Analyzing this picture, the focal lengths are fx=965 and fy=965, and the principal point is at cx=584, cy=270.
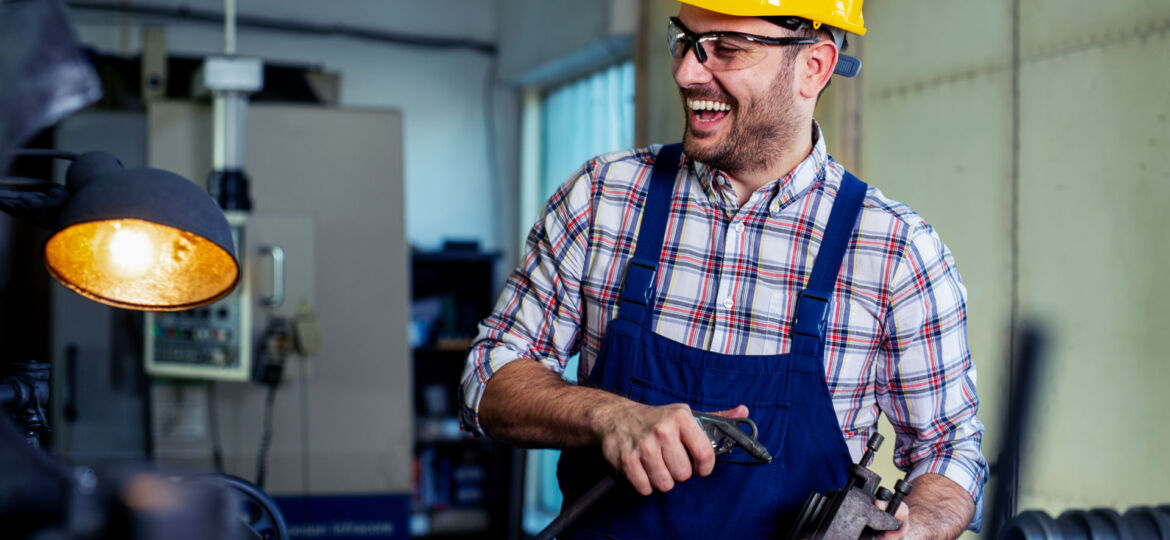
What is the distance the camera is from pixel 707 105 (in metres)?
1.35

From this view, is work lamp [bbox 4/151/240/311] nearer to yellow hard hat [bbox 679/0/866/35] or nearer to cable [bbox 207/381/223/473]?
yellow hard hat [bbox 679/0/866/35]

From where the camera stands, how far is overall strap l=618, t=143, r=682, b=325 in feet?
4.24

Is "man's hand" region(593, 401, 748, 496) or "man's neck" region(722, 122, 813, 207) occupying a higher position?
"man's neck" region(722, 122, 813, 207)

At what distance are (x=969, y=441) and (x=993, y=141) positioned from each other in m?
1.04

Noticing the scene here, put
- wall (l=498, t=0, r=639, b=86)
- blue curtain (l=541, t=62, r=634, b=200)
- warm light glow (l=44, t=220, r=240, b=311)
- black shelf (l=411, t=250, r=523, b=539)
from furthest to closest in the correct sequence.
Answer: black shelf (l=411, t=250, r=523, b=539) < blue curtain (l=541, t=62, r=634, b=200) < wall (l=498, t=0, r=639, b=86) < warm light glow (l=44, t=220, r=240, b=311)

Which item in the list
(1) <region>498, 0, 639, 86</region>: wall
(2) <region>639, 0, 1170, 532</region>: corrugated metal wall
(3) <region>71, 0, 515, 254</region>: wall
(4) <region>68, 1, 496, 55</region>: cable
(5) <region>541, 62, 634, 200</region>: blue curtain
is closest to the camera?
(2) <region>639, 0, 1170, 532</region>: corrugated metal wall

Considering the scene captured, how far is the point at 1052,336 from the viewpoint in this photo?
197 cm

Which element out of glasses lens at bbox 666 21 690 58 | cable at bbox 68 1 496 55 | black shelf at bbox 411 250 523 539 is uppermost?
cable at bbox 68 1 496 55

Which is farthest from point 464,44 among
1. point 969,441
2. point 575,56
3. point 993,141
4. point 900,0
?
point 969,441

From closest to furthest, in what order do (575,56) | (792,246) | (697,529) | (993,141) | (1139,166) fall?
(697,529)
(792,246)
(1139,166)
(993,141)
(575,56)

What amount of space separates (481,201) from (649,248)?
394 centimetres

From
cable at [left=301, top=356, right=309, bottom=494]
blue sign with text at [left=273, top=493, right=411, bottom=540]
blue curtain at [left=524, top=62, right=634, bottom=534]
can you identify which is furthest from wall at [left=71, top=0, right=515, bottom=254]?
blue sign with text at [left=273, top=493, right=411, bottom=540]

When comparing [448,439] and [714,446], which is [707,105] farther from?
[448,439]

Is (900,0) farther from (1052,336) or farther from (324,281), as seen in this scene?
(324,281)
